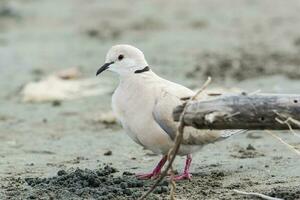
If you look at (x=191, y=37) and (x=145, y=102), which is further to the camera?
(x=191, y=37)

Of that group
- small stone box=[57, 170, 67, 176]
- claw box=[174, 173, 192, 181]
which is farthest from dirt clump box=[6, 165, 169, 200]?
claw box=[174, 173, 192, 181]

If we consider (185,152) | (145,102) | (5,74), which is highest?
(145,102)

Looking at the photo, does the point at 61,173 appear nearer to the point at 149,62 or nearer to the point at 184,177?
the point at 184,177

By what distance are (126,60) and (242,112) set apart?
1.62m

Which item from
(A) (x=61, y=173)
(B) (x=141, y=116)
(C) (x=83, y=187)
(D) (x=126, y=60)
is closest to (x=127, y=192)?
(C) (x=83, y=187)

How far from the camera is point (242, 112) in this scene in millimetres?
5387

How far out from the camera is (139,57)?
6.78 metres

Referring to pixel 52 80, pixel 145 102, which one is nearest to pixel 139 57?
pixel 145 102

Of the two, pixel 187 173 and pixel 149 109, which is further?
pixel 187 173

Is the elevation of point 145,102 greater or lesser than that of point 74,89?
greater

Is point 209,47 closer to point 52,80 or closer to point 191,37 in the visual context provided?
point 191,37

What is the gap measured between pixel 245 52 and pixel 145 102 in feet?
22.7

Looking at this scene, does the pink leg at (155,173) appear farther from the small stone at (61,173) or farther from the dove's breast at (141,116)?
the small stone at (61,173)

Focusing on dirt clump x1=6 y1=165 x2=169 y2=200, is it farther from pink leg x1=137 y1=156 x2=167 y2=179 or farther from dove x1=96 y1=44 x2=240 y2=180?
dove x1=96 y1=44 x2=240 y2=180
